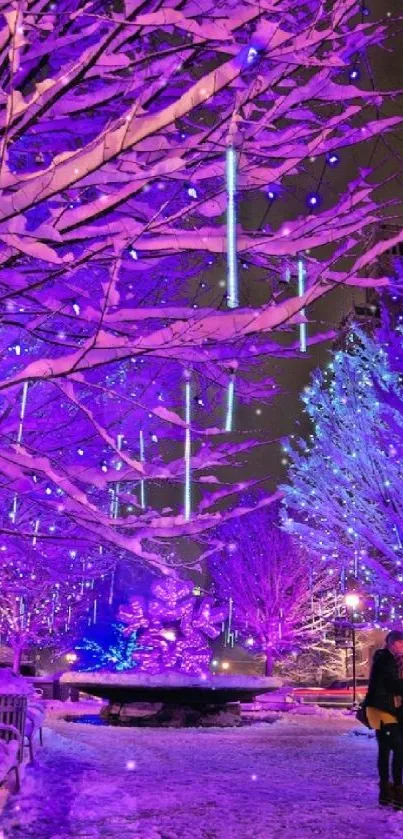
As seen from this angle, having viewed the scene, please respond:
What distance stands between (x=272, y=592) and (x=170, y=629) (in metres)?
20.2

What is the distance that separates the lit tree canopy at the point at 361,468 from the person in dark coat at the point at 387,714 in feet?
25.5

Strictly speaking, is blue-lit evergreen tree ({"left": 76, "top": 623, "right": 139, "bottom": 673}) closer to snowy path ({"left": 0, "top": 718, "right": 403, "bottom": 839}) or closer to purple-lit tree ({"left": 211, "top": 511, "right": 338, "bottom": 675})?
snowy path ({"left": 0, "top": 718, "right": 403, "bottom": 839})

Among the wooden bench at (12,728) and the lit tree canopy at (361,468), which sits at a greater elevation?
the lit tree canopy at (361,468)

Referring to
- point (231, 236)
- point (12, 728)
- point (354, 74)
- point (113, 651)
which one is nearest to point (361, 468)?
point (113, 651)

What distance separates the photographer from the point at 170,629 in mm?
20938

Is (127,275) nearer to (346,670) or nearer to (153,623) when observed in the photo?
(153,623)

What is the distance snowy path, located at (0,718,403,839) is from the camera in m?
6.34

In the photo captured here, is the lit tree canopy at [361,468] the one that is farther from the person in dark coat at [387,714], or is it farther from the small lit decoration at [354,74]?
the small lit decoration at [354,74]

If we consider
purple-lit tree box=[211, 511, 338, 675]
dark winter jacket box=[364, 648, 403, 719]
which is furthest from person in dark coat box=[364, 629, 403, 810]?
purple-lit tree box=[211, 511, 338, 675]

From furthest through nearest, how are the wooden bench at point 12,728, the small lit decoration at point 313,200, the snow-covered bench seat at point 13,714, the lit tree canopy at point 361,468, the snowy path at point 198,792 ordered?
the lit tree canopy at point 361,468 < the snow-covered bench seat at point 13,714 < the wooden bench at point 12,728 < the snowy path at point 198,792 < the small lit decoration at point 313,200

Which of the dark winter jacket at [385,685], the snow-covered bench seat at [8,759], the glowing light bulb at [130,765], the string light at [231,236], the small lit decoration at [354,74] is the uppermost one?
the small lit decoration at [354,74]

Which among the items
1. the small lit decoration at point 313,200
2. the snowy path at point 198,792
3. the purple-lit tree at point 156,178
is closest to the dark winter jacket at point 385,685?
the snowy path at point 198,792

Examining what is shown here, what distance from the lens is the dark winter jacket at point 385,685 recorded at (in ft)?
24.9

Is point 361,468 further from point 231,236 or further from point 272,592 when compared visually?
point 272,592
